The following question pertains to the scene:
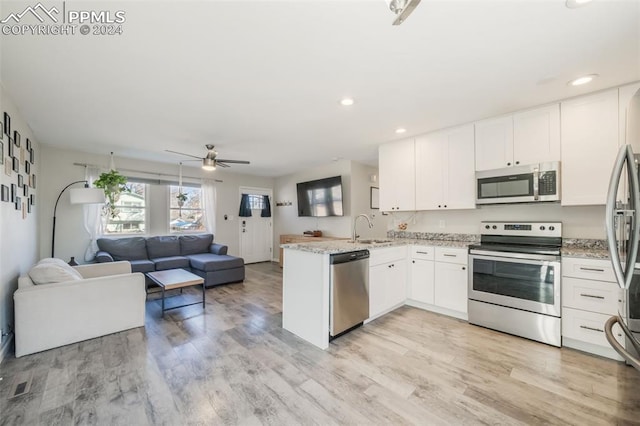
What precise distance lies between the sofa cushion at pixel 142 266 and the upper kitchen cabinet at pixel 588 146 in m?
5.78

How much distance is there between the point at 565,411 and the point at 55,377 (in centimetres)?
368

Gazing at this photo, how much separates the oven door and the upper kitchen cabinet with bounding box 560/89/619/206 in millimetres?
718

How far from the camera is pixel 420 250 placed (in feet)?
11.2

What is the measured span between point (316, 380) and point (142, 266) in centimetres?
378

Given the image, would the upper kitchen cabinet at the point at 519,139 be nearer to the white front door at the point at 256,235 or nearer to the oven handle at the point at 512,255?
the oven handle at the point at 512,255

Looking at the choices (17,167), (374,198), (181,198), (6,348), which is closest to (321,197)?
(374,198)

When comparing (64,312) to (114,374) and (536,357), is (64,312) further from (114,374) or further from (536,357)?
(536,357)

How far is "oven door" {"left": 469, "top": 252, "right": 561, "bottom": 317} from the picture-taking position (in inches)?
96.8

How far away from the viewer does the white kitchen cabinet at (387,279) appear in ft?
9.89

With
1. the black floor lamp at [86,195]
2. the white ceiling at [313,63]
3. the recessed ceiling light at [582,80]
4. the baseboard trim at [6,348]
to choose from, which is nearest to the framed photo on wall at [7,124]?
the white ceiling at [313,63]

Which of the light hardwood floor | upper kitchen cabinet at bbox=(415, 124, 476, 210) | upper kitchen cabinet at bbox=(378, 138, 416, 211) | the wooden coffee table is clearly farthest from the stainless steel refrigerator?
the wooden coffee table

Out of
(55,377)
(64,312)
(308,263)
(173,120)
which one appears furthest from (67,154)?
(308,263)

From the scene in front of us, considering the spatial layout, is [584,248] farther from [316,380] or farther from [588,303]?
[316,380]

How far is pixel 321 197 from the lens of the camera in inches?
231
